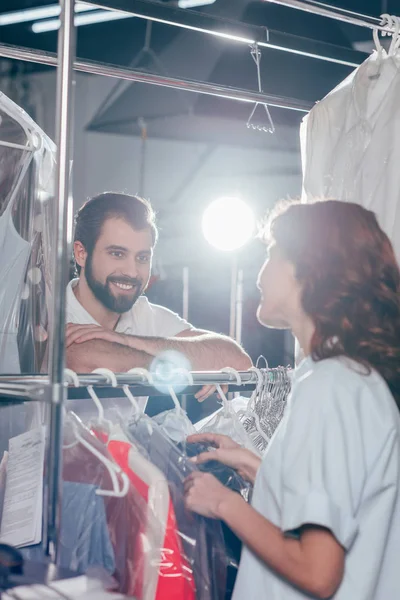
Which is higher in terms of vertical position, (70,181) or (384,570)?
(70,181)

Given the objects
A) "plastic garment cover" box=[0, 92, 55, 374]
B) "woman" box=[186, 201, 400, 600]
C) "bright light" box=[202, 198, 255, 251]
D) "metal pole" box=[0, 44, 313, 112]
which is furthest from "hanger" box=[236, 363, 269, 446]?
"bright light" box=[202, 198, 255, 251]

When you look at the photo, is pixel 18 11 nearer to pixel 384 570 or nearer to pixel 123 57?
pixel 123 57

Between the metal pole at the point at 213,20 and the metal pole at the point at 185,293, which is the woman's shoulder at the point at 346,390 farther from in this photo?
the metal pole at the point at 185,293

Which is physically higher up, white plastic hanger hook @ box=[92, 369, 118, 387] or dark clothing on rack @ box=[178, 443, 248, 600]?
white plastic hanger hook @ box=[92, 369, 118, 387]

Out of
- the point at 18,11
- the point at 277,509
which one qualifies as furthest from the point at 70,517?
the point at 18,11

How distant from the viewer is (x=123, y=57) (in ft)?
13.3

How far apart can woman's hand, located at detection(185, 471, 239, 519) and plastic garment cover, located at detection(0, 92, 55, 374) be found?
2.17 feet

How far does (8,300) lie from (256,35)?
82cm

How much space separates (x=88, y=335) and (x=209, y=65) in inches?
111

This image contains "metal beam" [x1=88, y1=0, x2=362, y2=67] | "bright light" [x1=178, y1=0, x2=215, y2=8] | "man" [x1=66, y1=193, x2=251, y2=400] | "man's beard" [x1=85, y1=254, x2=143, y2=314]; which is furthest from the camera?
"bright light" [x1=178, y1=0, x2=215, y2=8]

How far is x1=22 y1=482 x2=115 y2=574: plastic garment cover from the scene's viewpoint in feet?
3.65

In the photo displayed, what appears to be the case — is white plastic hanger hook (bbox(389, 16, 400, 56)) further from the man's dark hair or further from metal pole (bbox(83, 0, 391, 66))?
the man's dark hair

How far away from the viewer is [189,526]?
116 centimetres

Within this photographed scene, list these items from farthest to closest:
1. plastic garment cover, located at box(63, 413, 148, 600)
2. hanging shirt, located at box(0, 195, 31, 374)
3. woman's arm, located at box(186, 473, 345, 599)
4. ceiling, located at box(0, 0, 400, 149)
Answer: ceiling, located at box(0, 0, 400, 149), hanging shirt, located at box(0, 195, 31, 374), plastic garment cover, located at box(63, 413, 148, 600), woman's arm, located at box(186, 473, 345, 599)
